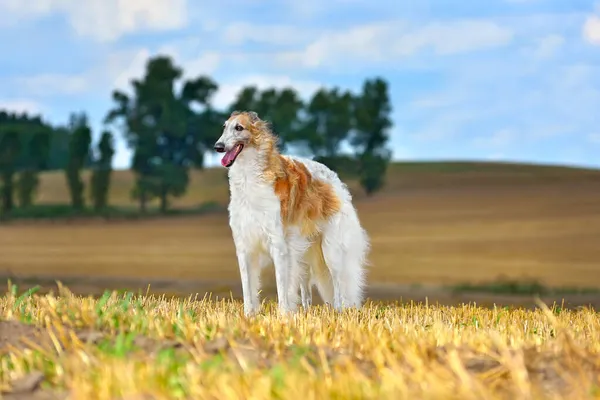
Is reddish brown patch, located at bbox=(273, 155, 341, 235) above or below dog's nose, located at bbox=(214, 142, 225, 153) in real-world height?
below

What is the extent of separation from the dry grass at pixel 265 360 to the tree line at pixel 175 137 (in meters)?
26.1

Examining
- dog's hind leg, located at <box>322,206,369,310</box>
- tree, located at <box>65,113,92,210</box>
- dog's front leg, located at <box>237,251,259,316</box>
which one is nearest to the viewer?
dog's front leg, located at <box>237,251,259,316</box>

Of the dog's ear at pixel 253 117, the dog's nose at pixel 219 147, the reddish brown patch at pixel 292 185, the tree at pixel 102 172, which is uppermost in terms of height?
the dog's ear at pixel 253 117

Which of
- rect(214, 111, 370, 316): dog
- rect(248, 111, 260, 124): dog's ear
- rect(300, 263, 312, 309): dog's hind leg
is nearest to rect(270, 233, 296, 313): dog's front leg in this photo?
rect(214, 111, 370, 316): dog

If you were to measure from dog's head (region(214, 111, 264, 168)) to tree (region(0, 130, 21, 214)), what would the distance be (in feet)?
97.8

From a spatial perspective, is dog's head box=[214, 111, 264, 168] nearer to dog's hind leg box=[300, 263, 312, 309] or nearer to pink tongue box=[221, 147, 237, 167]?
pink tongue box=[221, 147, 237, 167]

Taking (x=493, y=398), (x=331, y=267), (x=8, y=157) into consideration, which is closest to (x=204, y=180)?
(x=8, y=157)

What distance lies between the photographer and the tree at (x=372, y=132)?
37.2m

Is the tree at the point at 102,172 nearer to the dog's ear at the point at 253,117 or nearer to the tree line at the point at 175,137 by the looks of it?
the tree line at the point at 175,137

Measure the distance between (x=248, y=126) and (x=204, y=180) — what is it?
1277 inches

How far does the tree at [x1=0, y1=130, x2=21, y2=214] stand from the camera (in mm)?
37188

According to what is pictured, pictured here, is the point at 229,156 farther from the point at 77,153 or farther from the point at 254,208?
the point at 77,153

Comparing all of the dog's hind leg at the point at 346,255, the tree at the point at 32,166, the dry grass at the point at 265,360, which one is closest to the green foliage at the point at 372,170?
the tree at the point at 32,166

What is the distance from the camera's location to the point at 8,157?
38281 mm
